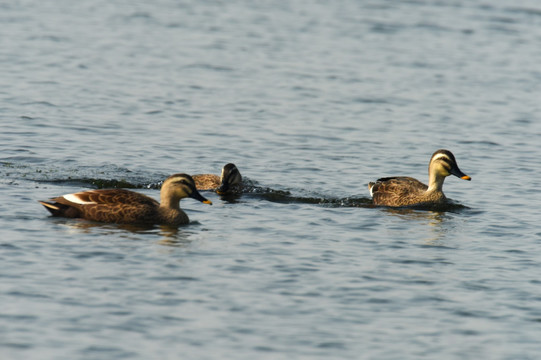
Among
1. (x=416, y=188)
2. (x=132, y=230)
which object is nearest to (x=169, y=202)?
(x=132, y=230)

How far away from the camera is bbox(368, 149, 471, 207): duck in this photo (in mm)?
18703

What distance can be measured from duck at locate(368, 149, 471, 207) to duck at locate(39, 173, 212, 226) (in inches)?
167

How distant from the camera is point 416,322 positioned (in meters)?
11.8

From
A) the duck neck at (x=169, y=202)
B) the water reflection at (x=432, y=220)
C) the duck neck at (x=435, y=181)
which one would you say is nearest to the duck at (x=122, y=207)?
the duck neck at (x=169, y=202)

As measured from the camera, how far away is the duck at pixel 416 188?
61.4 feet

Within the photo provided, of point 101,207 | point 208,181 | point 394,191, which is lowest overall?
point 101,207

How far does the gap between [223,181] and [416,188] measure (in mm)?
3636

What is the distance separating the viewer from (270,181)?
19719mm

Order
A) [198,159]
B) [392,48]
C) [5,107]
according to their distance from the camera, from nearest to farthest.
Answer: [198,159], [5,107], [392,48]

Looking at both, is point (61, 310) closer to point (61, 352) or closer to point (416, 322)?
point (61, 352)

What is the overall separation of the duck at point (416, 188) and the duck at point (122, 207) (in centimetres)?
425

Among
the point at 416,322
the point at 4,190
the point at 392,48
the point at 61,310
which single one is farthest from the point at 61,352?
the point at 392,48

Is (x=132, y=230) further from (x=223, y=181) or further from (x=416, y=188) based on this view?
(x=416, y=188)

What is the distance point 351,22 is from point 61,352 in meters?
34.8
